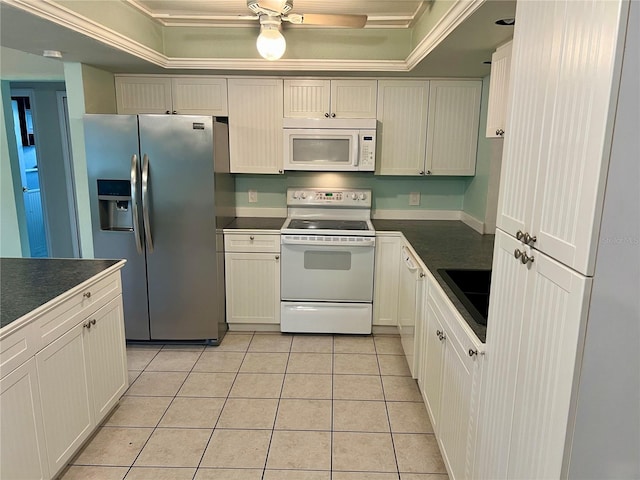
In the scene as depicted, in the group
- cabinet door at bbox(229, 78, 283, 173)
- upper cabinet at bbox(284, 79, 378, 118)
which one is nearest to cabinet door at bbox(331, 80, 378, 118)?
upper cabinet at bbox(284, 79, 378, 118)

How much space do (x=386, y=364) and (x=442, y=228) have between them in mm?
1213

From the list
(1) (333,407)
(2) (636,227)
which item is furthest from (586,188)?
(1) (333,407)

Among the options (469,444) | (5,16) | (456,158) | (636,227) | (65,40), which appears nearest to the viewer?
(636,227)

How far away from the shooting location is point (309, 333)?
365 centimetres

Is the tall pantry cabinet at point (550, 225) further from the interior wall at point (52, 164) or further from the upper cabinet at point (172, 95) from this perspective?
the interior wall at point (52, 164)

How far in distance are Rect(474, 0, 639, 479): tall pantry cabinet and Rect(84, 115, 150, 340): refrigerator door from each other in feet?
8.73

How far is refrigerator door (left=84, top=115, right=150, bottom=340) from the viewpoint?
3.12 m

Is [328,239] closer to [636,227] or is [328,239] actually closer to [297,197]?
[297,197]

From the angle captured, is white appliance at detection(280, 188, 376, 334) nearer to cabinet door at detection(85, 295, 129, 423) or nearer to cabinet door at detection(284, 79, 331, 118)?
cabinet door at detection(284, 79, 331, 118)

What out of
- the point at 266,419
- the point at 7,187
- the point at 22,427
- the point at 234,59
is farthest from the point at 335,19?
the point at 7,187

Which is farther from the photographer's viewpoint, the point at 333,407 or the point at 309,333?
the point at 309,333


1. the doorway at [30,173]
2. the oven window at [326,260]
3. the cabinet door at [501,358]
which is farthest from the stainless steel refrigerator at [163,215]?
the cabinet door at [501,358]

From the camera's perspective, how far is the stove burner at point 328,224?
3473 mm

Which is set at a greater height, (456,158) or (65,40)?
(65,40)
